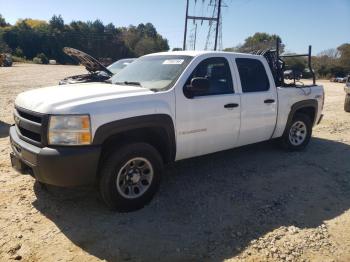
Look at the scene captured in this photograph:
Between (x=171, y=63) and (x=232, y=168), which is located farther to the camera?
(x=232, y=168)

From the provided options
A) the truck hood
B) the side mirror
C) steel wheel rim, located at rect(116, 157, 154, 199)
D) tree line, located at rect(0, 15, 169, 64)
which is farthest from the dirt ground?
tree line, located at rect(0, 15, 169, 64)

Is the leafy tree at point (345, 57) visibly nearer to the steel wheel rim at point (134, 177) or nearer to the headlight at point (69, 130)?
the steel wheel rim at point (134, 177)

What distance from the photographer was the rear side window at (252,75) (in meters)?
5.35

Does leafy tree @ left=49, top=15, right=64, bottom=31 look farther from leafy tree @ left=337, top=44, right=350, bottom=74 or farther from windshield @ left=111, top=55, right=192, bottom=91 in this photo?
windshield @ left=111, top=55, right=192, bottom=91

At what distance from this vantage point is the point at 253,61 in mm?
5641

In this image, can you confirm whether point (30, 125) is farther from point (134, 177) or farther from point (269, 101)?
point (269, 101)

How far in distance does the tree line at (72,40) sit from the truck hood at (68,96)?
73.5m

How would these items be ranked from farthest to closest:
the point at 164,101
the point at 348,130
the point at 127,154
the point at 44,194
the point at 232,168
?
the point at 348,130
the point at 232,168
the point at 44,194
the point at 164,101
the point at 127,154

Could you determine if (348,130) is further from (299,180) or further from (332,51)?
(332,51)

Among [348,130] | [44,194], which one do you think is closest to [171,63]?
[44,194]

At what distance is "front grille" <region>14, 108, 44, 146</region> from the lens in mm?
3707

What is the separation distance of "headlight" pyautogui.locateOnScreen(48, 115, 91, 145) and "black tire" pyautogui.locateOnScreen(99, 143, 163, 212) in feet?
1.37

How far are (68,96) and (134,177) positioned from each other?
1184mm

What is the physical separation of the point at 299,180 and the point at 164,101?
2515 mm
